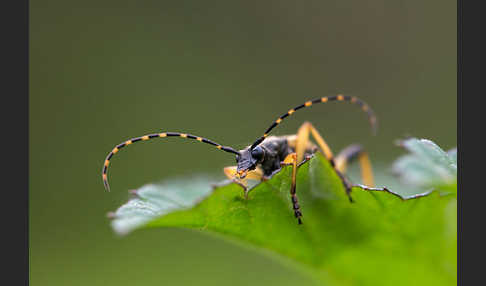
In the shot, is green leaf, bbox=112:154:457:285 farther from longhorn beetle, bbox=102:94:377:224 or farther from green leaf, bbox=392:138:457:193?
green leaf, bbox=392:138:457:193

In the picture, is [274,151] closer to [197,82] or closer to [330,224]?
[330,224]

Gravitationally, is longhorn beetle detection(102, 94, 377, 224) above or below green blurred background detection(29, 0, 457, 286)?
below

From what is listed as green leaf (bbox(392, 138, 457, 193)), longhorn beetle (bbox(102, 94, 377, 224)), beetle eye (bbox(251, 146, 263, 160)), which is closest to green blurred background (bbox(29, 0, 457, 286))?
longhorn beetle (bbox(102, 94, 377, 224))

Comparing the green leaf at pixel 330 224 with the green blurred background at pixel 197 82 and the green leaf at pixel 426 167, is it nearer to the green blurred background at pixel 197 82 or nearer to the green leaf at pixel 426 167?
the green leaf at pixel 426 167

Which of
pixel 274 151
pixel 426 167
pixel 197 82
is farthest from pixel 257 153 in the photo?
pixel 197 82

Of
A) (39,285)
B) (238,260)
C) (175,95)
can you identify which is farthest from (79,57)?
(238,260)

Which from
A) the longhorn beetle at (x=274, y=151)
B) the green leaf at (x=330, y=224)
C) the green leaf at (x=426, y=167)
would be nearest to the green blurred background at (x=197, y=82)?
the longhorn beetle at (x=274, y=151)
